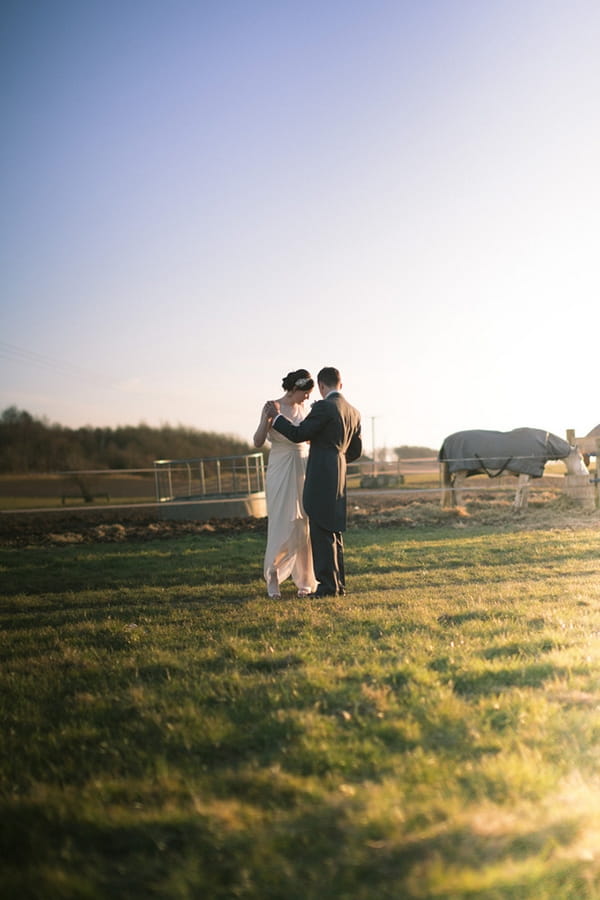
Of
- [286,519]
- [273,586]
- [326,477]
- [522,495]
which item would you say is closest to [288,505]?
[286,519]

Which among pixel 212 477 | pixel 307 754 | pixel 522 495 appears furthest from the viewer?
pixel 212 477

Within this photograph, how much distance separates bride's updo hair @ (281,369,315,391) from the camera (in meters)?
6.84

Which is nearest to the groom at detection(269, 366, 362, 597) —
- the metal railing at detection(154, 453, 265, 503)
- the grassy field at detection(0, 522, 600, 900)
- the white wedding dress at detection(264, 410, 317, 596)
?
the white wedding dress at detection(264, 410, 317, 596)

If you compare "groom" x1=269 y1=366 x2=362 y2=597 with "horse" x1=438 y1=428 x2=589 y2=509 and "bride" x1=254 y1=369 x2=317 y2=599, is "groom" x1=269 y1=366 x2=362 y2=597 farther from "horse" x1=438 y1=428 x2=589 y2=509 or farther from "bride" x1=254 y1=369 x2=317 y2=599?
"horse" x1=438 y1=428 x2=589 y2=509

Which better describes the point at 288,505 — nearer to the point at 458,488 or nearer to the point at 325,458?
the point at 325,458

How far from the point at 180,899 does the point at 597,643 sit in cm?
323

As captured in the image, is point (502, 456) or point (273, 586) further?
point (502, 456)

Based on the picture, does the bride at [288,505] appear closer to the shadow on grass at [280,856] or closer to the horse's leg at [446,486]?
the shadow on grass at [280,856]

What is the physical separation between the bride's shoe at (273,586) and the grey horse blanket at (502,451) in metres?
11.6

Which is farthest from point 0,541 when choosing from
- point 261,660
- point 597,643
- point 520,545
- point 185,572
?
point 597,643

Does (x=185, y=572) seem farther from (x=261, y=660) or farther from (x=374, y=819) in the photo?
(x=374, y=819)

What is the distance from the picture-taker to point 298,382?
6.85 meters

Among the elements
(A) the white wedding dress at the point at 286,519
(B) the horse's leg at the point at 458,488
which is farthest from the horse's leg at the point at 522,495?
(A) the white wedding dress at the point at 286,519

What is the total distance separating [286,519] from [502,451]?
12283 millimetres
